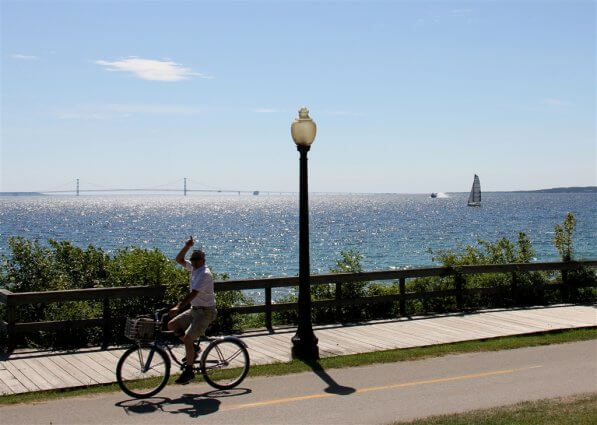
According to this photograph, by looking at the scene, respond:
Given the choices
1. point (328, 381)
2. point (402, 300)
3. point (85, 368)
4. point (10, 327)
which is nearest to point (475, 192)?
point (402, 300)

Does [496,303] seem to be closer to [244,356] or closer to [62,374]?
[244,356]

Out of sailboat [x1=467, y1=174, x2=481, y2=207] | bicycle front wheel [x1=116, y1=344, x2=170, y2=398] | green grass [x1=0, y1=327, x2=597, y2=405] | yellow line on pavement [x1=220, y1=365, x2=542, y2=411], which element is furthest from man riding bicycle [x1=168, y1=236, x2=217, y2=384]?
sailboat [x1=467, y1=174, x2=481, y2=207]

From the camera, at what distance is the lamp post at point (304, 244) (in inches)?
489

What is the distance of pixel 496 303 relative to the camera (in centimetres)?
1841

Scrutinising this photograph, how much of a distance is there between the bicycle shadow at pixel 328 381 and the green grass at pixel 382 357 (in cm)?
2

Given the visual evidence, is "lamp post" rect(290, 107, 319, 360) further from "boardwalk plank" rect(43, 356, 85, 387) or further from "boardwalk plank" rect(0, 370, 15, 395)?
"boardwalk plank" rect(0, 370, 15, 395)

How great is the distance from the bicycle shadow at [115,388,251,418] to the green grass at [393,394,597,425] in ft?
8.01

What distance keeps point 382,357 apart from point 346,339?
1742mm

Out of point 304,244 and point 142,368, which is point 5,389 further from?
point 304,244

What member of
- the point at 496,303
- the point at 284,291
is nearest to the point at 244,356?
the point at 496,303

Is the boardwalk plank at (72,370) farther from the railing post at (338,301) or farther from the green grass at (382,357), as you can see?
the railing post at (338,301)

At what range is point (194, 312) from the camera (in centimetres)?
1023

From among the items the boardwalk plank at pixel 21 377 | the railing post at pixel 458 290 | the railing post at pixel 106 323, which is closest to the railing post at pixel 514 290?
the railing post at pixel 458 290

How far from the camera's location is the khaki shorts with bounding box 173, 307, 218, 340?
33.4 feet
